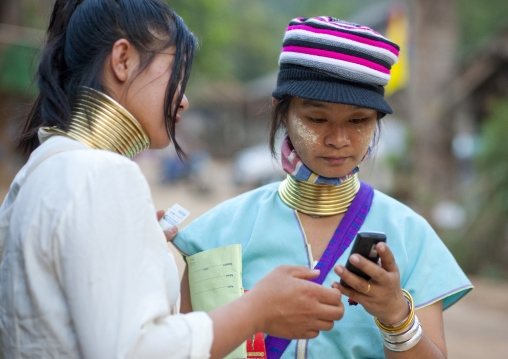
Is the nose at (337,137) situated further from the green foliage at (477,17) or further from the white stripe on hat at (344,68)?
the green foliage at (477,17)

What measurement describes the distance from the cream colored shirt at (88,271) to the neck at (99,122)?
0.12 meters

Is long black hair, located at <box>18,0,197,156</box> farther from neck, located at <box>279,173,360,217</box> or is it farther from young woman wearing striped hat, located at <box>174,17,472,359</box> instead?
neck, located at <box>279,173,360,217</box>

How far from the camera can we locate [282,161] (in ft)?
7.35

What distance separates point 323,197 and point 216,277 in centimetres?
52

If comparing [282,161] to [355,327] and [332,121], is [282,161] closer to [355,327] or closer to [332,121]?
[332,121]

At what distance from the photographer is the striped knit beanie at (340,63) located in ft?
6.40

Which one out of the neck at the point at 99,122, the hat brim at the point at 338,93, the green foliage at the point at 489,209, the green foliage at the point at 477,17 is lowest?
the green foliage at the point at 489,209

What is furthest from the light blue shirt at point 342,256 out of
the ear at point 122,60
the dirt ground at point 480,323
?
the dirt ground at point 480,323

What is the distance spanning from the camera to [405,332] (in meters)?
Result: 1.77

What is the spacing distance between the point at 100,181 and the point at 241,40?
184ft

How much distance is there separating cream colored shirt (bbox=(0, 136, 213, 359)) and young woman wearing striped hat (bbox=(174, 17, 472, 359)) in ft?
2.43

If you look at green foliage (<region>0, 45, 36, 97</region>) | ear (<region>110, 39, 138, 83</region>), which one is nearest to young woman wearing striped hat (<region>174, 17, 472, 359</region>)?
ear (<region>110, 39, 138, 83</region>)

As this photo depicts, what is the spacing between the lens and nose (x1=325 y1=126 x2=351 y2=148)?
2004mm

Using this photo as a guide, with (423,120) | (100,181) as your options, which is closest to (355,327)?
(100,181)
